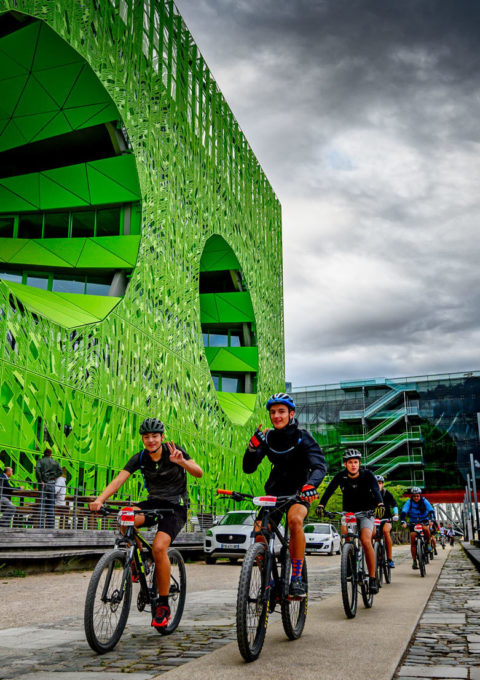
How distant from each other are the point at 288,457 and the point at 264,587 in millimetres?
1248

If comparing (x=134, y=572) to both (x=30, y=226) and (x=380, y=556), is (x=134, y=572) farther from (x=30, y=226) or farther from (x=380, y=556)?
(x=30, y=226)

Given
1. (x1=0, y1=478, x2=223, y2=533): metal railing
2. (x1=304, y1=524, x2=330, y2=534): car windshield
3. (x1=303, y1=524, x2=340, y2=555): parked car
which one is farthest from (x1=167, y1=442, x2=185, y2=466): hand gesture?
(x1=304, y1=524, x2=330, y2=534): car windshield

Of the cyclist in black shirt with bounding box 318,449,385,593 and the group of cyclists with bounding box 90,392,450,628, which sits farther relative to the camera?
the cyclist in black shirt with bounding box 318,449,385,593

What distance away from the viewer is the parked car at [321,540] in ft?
91.5

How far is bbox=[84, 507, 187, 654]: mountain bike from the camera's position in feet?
16.5

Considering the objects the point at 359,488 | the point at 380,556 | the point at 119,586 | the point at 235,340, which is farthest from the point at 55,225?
the point at 119,586

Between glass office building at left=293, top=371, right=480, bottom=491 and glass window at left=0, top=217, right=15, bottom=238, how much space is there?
199 feet

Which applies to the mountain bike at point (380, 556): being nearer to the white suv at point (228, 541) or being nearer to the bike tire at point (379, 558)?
the bike tire at point (379, 558)

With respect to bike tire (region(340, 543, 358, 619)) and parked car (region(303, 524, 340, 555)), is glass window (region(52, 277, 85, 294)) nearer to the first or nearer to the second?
parked car (region(303, 524, 340, 555))

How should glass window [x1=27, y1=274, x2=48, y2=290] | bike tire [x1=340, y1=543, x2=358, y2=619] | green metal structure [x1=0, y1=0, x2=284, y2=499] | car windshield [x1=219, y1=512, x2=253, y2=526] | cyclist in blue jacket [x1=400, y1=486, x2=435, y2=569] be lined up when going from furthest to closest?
1. glass window [x1=27, y1=274, x2=48, y2=290]
2. car windshield [x1=219, y1=512, x2=253, y2=526]
3. green metal structure [x1=0, y1=0, x2=284, y2=499]
4. cyclist in blue jacket [x1=400, y1=486, x2=435, y2=569]
5. bike tire [x1=340, y1=543, x2=358, y2=619]

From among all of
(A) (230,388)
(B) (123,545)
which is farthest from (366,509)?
(A) (230,388)

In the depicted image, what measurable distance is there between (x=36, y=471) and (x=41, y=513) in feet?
3.97

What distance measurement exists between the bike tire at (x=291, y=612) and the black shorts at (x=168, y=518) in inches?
37.9

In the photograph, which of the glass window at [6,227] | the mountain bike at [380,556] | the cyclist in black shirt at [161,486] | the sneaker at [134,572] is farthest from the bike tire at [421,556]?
the glass window at [6,227]
